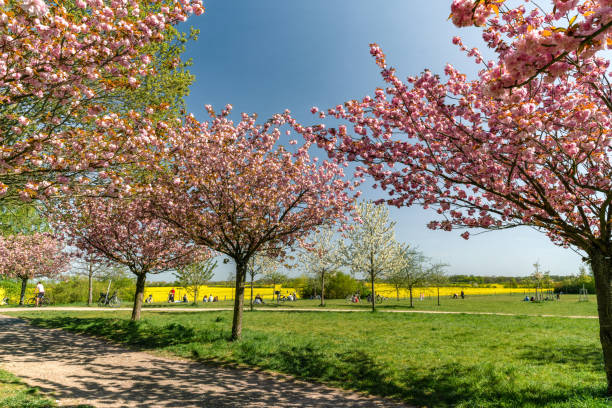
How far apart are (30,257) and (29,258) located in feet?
0.39

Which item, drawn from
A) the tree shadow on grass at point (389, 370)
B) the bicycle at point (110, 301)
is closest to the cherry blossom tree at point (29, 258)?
the bicycle at point (110, 301)

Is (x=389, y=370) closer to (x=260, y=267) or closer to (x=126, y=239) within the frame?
(x=126, y=239)

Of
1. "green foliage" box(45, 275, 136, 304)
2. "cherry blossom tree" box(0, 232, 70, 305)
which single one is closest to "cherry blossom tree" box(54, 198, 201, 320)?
"cherry blossom tree" box(0, 232, 70, 305)

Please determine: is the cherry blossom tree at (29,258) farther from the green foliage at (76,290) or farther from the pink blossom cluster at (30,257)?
the green foliage at (76,290)

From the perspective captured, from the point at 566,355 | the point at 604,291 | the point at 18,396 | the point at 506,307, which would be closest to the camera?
the point at 18,396

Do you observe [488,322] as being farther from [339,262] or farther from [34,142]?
[34,142]

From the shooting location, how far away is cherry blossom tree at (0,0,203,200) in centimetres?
517

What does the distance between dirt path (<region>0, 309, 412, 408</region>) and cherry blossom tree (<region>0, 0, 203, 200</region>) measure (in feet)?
14.3

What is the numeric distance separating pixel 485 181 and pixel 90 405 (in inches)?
346

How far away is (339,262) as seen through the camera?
112ft

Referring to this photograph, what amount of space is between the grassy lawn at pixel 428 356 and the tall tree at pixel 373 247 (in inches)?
502

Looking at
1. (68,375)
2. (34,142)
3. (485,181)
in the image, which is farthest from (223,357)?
(485,181)

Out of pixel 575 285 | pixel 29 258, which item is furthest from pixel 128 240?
pixel 575 285

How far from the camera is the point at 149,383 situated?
24.2 feet
